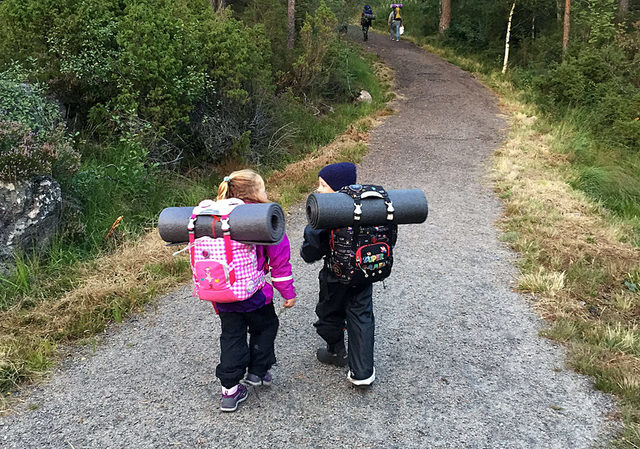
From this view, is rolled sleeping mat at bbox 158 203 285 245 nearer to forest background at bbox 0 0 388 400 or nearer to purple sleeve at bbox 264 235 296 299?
purple sleeve at bbox 264 235 296 299

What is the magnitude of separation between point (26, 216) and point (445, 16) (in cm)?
2527

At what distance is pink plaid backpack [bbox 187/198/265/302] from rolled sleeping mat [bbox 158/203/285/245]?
1.4 inches

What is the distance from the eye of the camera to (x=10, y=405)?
11.2ft

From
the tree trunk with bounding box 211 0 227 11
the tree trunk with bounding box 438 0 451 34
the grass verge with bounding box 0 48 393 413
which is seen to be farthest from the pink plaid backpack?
the tree trunk with bounding box 438 0 451 34

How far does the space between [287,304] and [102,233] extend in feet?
12.3

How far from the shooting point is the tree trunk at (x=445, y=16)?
84.2ft

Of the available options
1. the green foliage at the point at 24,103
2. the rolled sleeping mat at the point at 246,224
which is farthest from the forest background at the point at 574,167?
the green foliage at the point at 24,103

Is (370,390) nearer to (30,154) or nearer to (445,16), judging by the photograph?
(30,154)

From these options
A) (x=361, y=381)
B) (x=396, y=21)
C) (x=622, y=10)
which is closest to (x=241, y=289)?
(x=361, y=381)

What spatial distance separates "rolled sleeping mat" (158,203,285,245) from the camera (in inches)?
108

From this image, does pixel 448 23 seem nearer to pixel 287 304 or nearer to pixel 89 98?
pixel 89 98

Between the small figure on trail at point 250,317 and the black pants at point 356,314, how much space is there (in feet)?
1.16

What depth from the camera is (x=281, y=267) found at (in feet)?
10.2

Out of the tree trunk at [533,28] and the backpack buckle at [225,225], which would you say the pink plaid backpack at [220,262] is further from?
the tree trunk at [533,28]
